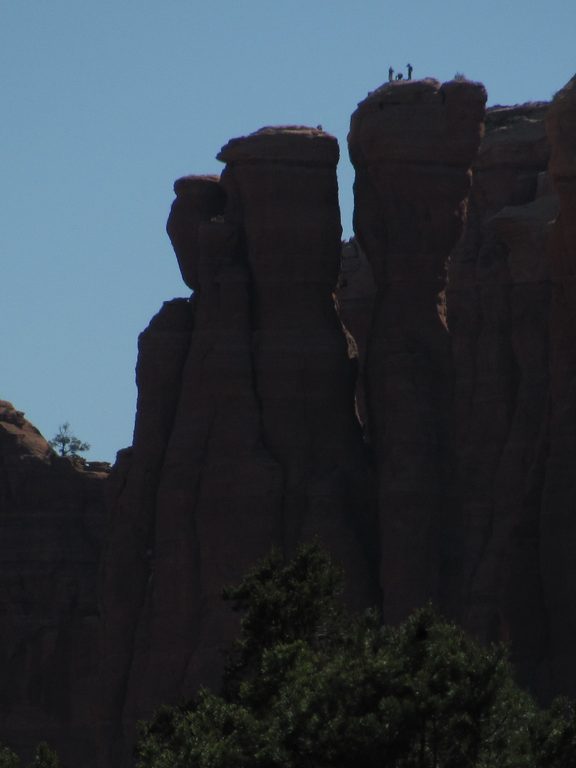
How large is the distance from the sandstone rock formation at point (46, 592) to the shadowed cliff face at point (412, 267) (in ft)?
56.1

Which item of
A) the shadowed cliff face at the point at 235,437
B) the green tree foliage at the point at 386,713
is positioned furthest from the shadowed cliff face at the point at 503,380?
the green tree foliage at the point at 386,713

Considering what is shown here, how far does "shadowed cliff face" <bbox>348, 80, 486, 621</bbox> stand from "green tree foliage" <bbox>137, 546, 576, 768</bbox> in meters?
36.7

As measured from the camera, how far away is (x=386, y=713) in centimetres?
4100

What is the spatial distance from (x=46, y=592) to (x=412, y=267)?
21.9 m

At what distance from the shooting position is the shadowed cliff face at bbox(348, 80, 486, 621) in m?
82.1

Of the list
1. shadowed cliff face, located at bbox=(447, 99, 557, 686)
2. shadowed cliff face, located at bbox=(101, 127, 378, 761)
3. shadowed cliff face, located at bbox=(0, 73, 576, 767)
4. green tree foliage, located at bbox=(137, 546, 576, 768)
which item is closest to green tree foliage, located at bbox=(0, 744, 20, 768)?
green tree foliage, located at bbox=(137, 546, 576, 768)

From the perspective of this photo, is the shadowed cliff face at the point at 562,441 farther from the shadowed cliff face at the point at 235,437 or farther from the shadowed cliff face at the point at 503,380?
the shadowed cliff face at the point at 235,437

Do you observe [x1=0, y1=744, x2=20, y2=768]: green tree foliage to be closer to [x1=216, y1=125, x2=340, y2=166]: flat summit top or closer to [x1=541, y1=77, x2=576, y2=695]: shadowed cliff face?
[x1=541, y1=77, x2=576, y2=695]: shadowed cliff face

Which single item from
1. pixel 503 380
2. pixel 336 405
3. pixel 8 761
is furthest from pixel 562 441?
pixel 8 761

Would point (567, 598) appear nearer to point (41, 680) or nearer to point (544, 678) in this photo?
point (544, 678)

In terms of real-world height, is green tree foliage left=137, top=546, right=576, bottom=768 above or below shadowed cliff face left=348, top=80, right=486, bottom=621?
below

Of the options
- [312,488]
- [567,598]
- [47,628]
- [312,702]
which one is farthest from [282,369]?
[312,702]

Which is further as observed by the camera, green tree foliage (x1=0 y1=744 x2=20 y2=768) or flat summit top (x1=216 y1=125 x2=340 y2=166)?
flat summit top (x1=216 y1=125 x2=340 y2=166)

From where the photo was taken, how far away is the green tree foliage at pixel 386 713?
1620 inches
